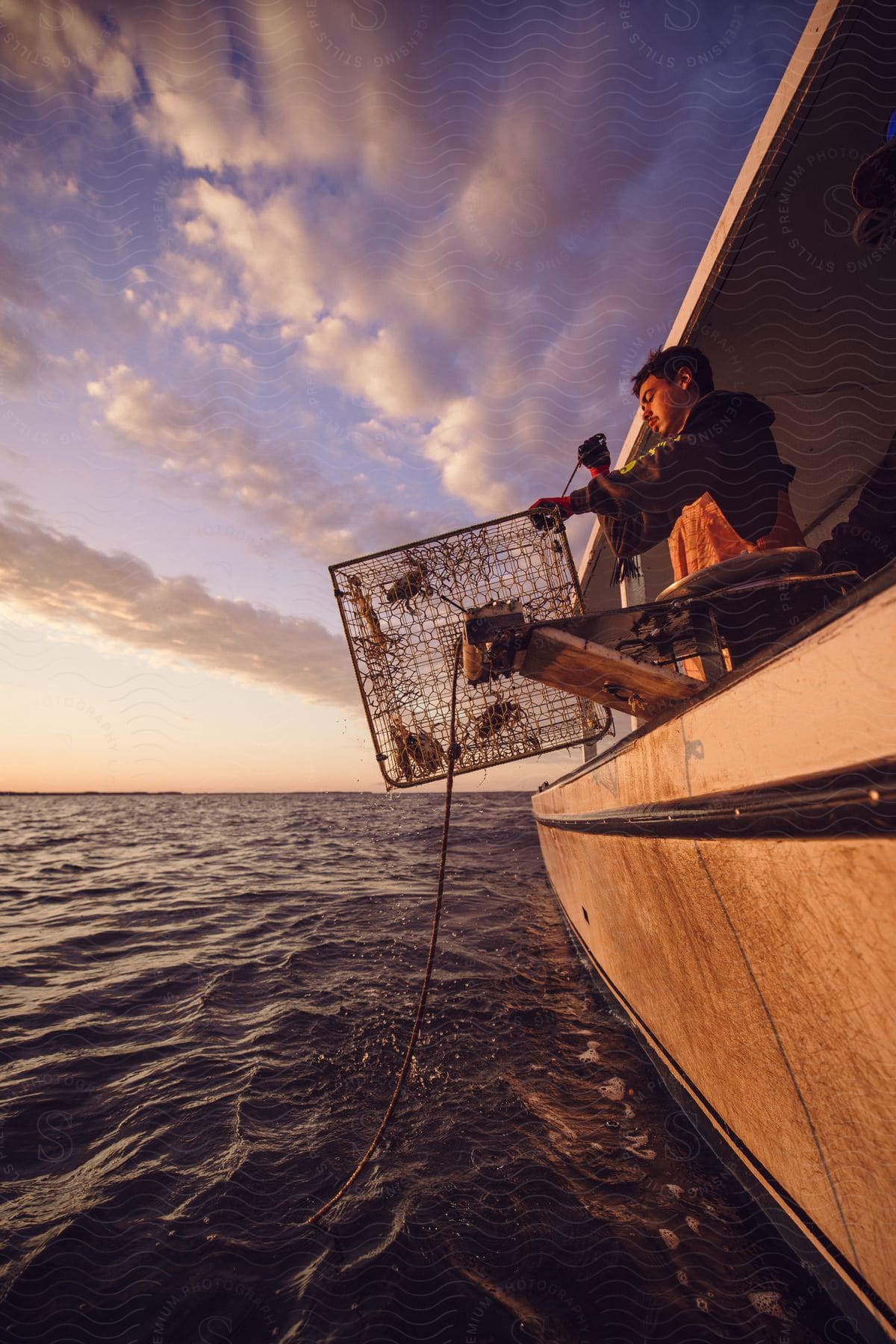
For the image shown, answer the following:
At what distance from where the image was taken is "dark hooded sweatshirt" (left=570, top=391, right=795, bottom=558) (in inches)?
79.0

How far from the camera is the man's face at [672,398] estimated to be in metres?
2.38

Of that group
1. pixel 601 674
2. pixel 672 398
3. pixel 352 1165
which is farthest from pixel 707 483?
pixel 352 1165

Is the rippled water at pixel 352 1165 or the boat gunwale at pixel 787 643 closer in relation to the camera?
the boat gunwale at pixel 787 643

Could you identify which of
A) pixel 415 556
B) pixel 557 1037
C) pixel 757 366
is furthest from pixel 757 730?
pixel 757 366

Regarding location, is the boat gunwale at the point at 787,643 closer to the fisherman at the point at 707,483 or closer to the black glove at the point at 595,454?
the fisherman at the point at 707,483

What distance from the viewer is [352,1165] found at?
199 centimetres

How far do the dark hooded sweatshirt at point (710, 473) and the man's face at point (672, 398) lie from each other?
368 mm

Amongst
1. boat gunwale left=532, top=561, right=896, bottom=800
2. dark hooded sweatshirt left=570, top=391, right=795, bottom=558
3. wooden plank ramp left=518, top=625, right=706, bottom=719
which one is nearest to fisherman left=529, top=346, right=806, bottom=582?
dark hooded sweatshirt left=570, top=391, right=795, bottom=558

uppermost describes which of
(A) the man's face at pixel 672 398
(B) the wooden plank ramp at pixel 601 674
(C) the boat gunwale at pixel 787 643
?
(A) the man's face at pixel 672 398

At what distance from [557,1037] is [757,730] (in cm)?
261

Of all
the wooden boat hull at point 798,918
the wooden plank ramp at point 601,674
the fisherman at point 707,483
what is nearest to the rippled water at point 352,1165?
the wooden boat hull at point 798,918

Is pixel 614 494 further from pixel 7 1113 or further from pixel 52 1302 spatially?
pixel 7 1113

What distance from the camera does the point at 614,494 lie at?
2047 millimetres

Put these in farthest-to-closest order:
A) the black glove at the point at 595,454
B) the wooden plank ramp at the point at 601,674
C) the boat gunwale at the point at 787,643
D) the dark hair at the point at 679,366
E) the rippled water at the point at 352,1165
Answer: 1. the black glove at the point at 595,454
2. the dark hair at the point at 679,366
3. the wooden plank ramp at the point at 601,674
4. the rippled water at the point at 352,1165
5. the boat gunwale at the point at 787,643
